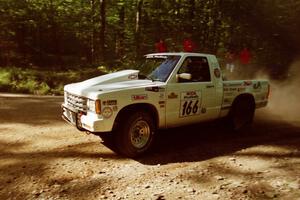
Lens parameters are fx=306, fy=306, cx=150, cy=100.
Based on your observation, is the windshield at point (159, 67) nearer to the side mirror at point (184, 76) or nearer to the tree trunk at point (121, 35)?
the side mirror at point (184, 76)

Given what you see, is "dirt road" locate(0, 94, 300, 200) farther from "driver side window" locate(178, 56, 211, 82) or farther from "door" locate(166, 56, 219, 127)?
"driver side window" locate(178, 56, 211, 82)

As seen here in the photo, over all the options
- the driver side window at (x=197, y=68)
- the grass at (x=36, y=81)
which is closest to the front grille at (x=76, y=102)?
the driver side window at (x=197, y=68)

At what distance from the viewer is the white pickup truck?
18.3 feet

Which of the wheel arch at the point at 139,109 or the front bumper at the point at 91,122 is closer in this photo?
the front bumper at the point at 91,122

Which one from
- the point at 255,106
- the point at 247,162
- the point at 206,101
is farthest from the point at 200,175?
the point at 255,106

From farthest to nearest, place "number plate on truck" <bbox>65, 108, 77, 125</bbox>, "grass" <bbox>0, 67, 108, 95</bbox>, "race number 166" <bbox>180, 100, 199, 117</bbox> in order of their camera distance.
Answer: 1. "grass" <bbox>0, 67, 108, 95</bbox>
2. "race number 166" <bbox>180, 100, 199, 117</bbox>
3. "number plate on truck" <bbox>65, 108, 77, 125</bbox>

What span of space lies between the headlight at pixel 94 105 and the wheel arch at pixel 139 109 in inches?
16.4

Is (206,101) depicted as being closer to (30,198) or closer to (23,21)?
(30,198)

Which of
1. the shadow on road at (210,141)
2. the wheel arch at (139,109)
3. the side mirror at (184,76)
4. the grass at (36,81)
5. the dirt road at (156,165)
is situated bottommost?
the shadow on road at (210,141)

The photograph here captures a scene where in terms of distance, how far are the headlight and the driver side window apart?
6.69ft

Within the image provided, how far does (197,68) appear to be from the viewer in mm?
6965

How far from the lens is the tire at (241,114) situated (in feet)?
26.1

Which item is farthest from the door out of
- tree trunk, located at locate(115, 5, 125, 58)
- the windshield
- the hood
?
tree trunk, located at locate(115, 5, 125, 58)

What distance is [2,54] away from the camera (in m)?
23.4
